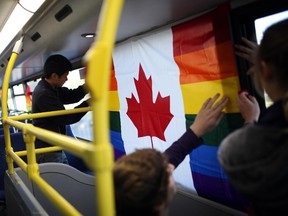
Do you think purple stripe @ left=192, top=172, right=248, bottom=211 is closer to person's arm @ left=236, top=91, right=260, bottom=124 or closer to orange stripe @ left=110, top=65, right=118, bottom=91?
person's arm @ left=236, top=91, right=260, bottom=124

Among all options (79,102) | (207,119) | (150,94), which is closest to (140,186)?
(207,119)

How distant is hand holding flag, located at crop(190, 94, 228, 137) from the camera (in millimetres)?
1459

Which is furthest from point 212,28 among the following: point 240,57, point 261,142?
point 261,142

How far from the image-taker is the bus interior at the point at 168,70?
→ 1.80m

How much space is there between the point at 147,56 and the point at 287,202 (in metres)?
1.98

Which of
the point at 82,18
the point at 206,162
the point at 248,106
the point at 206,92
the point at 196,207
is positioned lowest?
the point at 196,207

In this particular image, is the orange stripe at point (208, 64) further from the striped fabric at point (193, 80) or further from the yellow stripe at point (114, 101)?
the yellow stripe at point (114, 101)

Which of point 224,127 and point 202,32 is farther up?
point 202,32

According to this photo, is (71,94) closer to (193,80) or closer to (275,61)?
(193,80)

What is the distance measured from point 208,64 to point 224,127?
41 centimetres

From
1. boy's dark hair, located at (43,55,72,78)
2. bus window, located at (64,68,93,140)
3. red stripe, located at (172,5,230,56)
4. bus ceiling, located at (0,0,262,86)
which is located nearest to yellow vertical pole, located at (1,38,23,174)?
bus ceiling, located at (0,0,262,86)

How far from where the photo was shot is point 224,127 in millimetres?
1938

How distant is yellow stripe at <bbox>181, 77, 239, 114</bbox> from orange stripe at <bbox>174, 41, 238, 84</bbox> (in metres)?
0.03

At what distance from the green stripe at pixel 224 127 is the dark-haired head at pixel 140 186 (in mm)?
956
